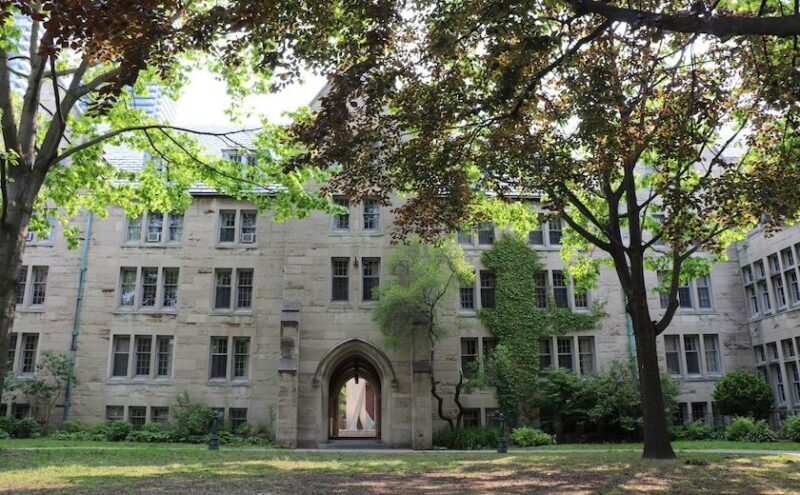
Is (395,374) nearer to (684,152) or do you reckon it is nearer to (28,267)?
(684,152)

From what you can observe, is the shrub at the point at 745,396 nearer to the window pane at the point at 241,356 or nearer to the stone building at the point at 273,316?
the stone building at the point at 273,316

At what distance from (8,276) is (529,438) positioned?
60.1 feet

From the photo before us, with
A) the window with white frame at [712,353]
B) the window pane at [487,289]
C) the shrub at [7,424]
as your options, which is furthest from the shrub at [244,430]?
the window with white frame at [712,353]

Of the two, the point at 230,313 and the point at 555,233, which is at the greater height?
the point at 555,233

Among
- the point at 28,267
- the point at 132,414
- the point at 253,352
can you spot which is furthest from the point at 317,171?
the point at 28,267

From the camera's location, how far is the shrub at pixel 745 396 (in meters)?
25.9

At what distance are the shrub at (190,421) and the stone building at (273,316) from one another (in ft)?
2.68

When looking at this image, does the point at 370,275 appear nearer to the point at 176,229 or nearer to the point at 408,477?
the point at 176,229

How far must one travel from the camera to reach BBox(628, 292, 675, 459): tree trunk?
1454 cm

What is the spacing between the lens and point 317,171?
1705 centimetres

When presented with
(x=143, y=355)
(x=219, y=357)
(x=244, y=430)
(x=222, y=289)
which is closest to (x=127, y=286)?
(x=143, y=355)

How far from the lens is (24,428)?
2473cm

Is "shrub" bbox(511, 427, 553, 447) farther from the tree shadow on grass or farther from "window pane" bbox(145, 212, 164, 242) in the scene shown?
"window pane" bbox(145, 212, 164, 242)

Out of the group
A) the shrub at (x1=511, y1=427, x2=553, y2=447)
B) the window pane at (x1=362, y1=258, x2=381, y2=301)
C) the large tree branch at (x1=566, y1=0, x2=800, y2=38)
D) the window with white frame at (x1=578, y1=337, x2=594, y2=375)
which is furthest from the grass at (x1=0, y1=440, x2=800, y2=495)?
the window with white frame at (x1=578, y1=337, x2=594, y2=375)
